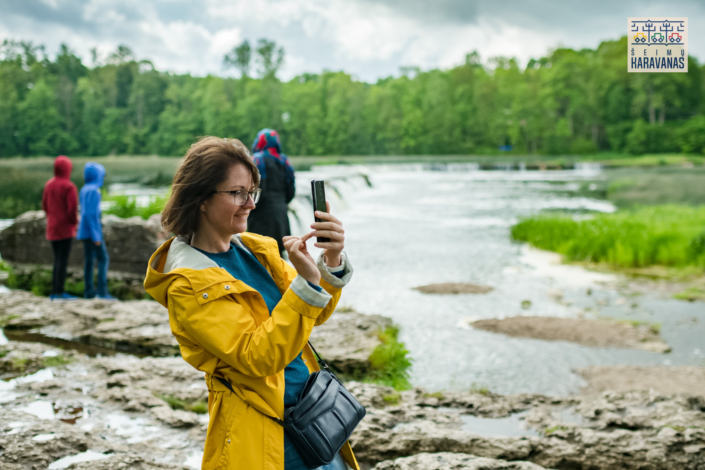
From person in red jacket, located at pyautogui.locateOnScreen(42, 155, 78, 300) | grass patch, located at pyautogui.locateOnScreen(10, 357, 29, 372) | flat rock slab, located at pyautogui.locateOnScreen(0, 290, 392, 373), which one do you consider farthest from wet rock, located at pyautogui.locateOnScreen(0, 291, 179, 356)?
A: grass patch, located at pyautogui.locateOnScreen(10, 357, 29, 372)

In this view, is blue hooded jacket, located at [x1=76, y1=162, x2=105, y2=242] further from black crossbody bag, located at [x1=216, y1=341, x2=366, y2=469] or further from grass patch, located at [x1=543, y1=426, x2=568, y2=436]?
black crossbody bag, located at [x1=216, y1=341, x2=366, y2=469]

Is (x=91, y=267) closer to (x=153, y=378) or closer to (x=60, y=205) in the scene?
(x=60, y=205)

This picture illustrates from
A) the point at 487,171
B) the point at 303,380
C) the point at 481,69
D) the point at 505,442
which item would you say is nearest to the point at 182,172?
the point at 303,380

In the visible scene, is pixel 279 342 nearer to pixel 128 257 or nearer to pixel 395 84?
pixel 128 257

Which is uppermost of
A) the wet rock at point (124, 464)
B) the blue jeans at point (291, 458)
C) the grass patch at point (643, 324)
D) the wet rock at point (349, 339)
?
the blue jeans at point (291, 458)

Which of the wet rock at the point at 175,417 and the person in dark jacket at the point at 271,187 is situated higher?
the person in dark jacket at the point at 271,187

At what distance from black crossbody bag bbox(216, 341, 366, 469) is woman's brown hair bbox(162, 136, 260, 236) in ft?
1.53

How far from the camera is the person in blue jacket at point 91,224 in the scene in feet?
22.3

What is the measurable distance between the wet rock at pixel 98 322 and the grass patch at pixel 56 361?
0.60m

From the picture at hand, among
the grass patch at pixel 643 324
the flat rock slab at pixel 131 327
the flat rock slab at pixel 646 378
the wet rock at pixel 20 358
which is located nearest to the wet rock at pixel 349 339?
the flat rock slab at pixel 131 327

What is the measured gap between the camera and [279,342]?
55.1 inches

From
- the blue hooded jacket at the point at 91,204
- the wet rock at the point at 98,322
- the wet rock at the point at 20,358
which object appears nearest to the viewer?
the wet rock at the point at 20,358

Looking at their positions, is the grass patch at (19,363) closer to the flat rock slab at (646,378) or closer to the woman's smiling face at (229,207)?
the woman's smiling face at (229,207)

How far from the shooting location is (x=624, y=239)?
11.0 m
